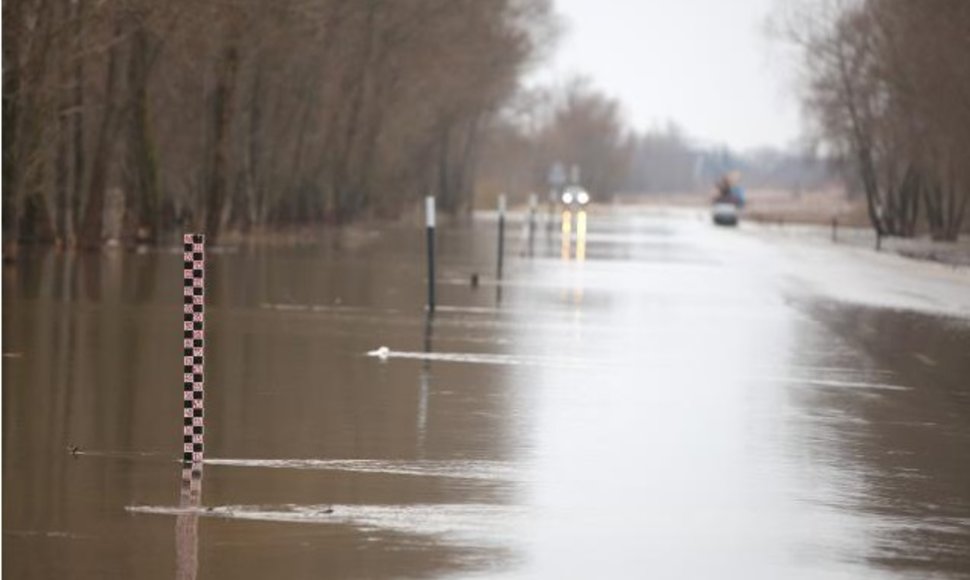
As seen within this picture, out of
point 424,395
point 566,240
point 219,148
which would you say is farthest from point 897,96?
point 424,395

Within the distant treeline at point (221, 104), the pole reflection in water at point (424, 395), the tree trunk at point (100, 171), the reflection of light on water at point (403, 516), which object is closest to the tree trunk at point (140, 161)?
the distant treeline at point (221, 104)

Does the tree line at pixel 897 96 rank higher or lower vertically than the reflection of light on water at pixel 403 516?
higher

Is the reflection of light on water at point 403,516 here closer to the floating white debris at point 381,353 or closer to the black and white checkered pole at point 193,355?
the black and white checkered pole at point 193,355

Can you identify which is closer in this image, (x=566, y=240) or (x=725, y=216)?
(x=566, y=240)

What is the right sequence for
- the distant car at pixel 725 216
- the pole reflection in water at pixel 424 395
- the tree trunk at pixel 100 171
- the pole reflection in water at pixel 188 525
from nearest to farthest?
the pole reflection in water at pixel 188 525 < the pole reflection in water at pixel 424 395 < the tree trunk at pixel 100 171 < the distant car at pixel 725 216

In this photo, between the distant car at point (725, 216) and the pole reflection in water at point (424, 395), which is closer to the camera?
the pole reflection in water at point (424, 395)

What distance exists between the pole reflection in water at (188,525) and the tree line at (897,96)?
47663 millimetres

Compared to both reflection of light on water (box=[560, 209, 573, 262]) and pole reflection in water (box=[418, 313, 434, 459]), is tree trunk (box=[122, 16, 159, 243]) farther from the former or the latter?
pole reflection in water (box=[418, 313, 434, 459])

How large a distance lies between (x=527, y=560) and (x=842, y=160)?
85.7 meters

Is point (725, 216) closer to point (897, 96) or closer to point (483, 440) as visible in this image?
point (897, 96)

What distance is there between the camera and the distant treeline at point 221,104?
1682 inches

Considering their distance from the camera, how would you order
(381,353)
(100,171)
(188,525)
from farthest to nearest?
(100,171), (381,353), (188,525)

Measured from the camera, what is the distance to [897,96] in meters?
74.1

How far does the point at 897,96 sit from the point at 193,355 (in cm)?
6268
